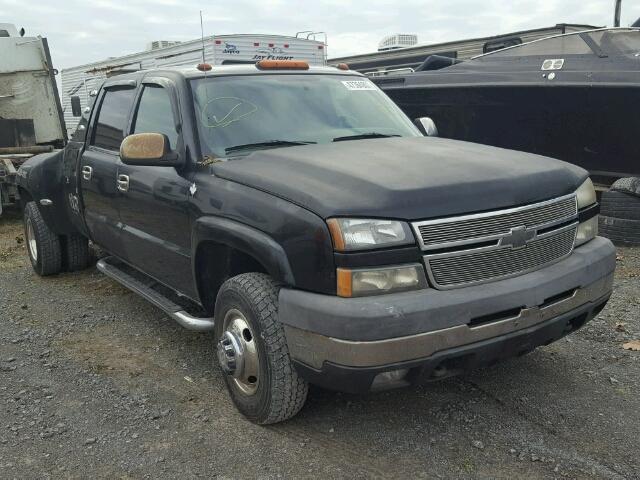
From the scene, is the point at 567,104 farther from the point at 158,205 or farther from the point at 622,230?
the point at 158,205

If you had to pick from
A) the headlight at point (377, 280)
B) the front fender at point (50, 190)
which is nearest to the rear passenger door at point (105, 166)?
Answer: the front fender at point (50, 190)

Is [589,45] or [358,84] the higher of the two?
[589,45]

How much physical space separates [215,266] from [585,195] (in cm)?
204

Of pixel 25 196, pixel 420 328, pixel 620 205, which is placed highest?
pixel 420 328

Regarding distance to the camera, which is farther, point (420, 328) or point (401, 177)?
point (401, 177)

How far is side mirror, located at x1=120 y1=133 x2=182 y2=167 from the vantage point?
352cm

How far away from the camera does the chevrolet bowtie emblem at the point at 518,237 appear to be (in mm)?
2830

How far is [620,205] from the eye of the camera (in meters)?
6.23

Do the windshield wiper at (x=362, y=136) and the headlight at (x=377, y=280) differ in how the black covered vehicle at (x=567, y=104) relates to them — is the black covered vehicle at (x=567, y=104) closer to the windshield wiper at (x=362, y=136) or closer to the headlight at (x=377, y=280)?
the windshield wiper at (x=362, y=136)

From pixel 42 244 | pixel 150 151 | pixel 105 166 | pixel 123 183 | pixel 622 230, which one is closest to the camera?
pixel 150 151

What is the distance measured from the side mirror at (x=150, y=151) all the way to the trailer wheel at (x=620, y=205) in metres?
4.50

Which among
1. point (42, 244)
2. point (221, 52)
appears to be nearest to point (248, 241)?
point (42, 244)

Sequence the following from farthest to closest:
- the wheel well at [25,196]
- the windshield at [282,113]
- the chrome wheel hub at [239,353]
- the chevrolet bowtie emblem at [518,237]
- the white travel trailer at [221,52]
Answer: the white travel trailer at [221,52], the wheel well at [25,196], the windshield at [282,113], the chrome wheel hub at [239,353], the chevrolet bowtie emblem at [518,237]

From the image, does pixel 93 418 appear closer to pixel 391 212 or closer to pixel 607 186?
pixel 391 212
